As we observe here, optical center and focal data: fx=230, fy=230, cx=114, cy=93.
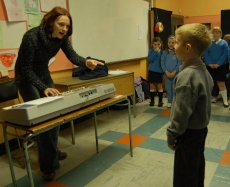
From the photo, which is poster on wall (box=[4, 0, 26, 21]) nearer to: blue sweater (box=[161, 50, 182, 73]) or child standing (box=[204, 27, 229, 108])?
blue sweater (box=[161, 50, 182, 73])

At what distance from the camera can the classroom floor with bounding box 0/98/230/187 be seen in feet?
6.22

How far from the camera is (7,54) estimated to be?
2.44m

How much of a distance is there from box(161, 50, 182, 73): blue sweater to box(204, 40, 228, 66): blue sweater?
22.1 inches

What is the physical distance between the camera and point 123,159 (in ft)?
7.38

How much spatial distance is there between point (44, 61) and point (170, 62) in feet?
8.00

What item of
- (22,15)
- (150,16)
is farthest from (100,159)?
(150,16)

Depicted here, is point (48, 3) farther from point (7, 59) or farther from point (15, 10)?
point (7, 59)

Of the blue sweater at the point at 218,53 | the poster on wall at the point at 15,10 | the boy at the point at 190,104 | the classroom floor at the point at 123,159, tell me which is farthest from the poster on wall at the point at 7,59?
the blue sweater at the point at 218,53

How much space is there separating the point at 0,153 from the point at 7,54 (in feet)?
3.50

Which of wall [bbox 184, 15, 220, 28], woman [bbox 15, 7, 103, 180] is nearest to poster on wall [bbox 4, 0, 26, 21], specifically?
woman [bbox 15, 7, 103, 180]

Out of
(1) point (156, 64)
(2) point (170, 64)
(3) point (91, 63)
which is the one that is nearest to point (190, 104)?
(3) point (91, 63)

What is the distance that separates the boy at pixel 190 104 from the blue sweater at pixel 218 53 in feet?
9.34

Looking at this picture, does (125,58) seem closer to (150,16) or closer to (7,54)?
(150,16)

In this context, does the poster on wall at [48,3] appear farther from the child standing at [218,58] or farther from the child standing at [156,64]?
the child standing at [218,58]
